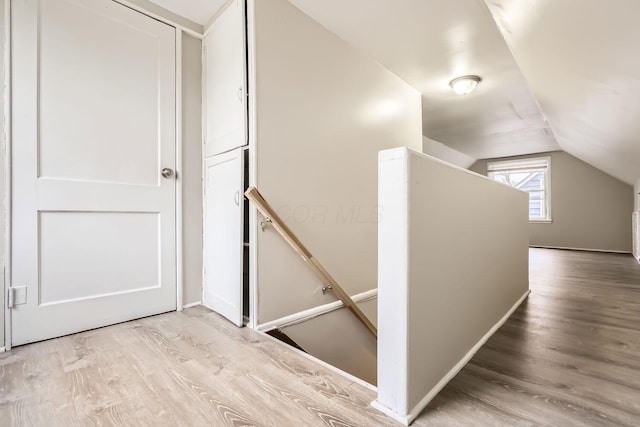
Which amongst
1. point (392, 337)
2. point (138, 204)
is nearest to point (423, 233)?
point (392, 337)

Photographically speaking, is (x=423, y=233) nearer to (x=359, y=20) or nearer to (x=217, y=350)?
(x=217, y=350)

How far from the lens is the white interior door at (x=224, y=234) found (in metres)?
1.97

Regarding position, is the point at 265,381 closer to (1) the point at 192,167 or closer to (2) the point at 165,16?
(1) the point at 192,167

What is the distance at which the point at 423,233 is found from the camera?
3.64 ft

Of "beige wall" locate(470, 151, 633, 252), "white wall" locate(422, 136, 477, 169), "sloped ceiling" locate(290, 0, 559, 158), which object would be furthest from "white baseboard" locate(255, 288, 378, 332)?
"beige wall" locate(470, 151, 633, 252)

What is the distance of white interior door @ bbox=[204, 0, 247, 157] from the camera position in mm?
1934

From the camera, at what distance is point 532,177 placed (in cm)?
658

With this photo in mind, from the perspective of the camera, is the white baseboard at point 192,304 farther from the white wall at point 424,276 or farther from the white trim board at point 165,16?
the white trim board at point 165,16

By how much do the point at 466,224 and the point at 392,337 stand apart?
27.9 inches

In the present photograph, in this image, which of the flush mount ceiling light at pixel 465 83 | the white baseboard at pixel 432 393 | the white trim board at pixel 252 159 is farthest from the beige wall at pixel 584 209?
the white trim board at pixel 252 159

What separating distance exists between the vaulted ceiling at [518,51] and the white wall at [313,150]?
256 mm

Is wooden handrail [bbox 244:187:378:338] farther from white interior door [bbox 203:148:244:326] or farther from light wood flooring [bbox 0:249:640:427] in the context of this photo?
light wood flooring [bbox 0:249:640:427]

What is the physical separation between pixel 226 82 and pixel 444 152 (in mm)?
5283

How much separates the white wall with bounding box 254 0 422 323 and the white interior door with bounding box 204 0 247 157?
0.13 m
